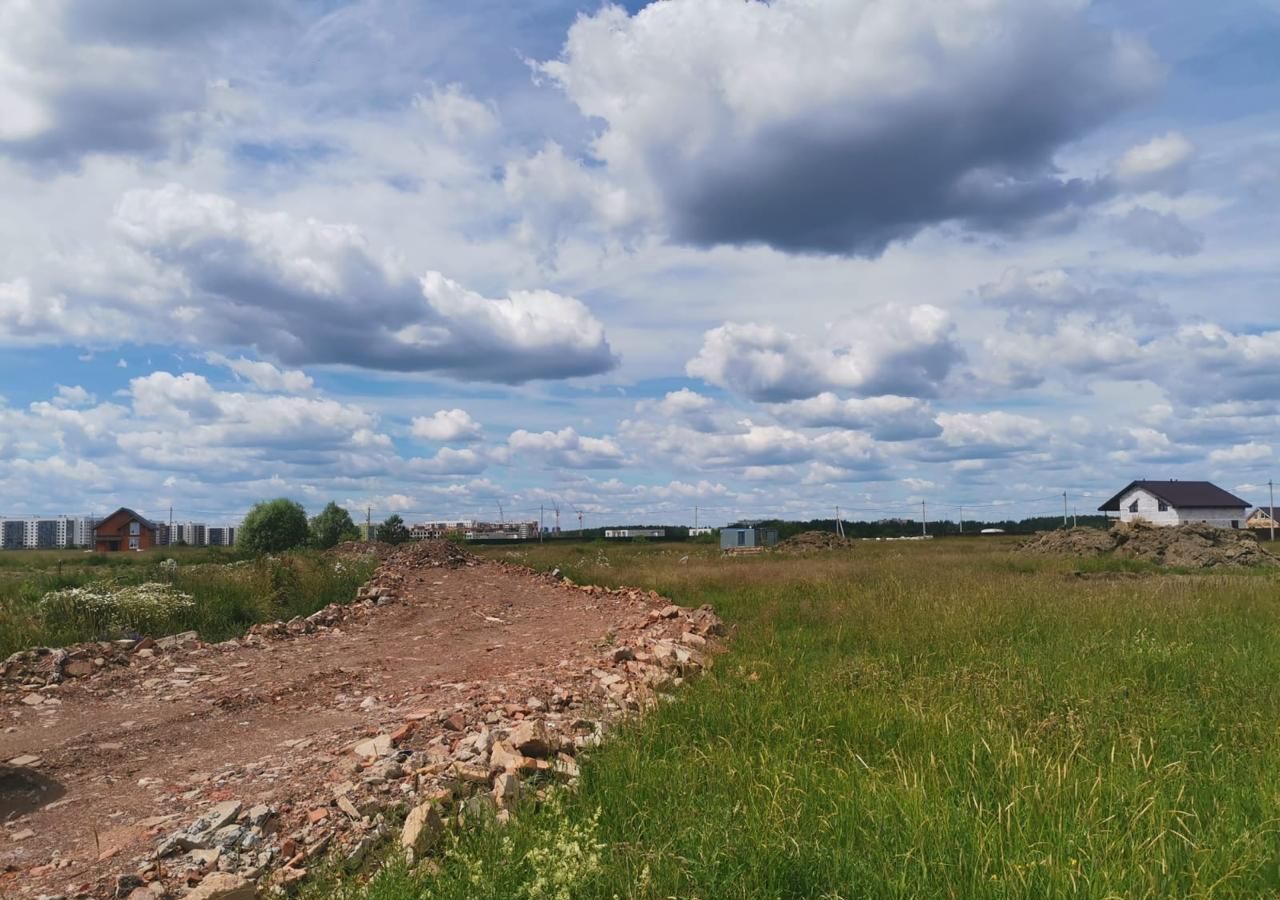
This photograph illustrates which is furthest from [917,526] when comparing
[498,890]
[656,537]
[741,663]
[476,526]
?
[498,890]

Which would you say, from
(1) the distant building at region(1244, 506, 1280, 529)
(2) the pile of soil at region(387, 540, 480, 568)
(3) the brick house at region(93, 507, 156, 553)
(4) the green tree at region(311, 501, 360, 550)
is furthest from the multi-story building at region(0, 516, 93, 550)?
(1) the distant building at region(1244, 506, 1280, 529)

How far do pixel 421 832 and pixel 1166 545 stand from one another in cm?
2942

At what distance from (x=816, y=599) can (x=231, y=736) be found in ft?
27.2

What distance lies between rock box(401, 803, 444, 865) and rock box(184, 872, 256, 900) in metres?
0.65

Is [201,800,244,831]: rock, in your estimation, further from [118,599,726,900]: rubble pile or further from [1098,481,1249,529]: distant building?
[1098,481,1249,529]: distant building

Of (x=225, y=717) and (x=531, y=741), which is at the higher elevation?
(x=531, y=741)

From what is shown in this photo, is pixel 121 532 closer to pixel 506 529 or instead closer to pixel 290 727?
pixel 506 529

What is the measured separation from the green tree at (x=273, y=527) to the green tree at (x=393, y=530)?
166 inches

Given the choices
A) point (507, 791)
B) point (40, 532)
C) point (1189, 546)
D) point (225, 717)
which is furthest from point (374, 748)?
point (40, 532)

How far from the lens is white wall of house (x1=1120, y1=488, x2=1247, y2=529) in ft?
168

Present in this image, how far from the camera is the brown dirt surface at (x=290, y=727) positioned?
4273mm

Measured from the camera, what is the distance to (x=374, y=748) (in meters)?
5.30

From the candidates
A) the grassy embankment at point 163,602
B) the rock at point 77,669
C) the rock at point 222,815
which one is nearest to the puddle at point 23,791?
the rock at point 222,815

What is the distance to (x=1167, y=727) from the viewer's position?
17.7ft
